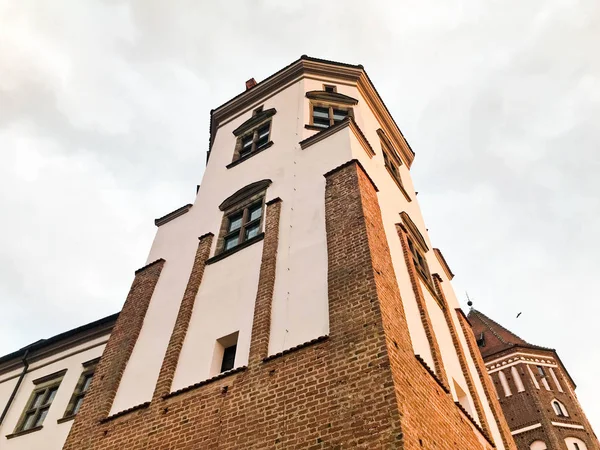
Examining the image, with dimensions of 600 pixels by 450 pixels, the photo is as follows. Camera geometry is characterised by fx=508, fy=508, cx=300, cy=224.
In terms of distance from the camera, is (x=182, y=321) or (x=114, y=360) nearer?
(x=182, y=321)

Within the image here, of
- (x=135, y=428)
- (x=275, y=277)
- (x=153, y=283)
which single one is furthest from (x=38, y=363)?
(x=275, y=277)

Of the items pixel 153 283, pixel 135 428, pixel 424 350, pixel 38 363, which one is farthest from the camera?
pixel 38 363

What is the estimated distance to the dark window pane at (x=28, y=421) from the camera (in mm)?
15797

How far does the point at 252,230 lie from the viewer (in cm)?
1279

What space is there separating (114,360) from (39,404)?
729 cm

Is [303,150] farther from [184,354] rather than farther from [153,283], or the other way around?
[184,354]

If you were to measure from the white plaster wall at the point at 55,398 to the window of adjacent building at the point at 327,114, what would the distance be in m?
10.2

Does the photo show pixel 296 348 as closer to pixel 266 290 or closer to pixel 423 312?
pixel 266 290

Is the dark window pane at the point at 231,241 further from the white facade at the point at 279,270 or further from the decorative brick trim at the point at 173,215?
the decorative brick trim at the point at 173,215

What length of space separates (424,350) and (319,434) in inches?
146

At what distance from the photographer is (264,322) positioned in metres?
9.60

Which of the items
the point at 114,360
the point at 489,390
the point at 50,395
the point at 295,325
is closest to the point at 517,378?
the point at 489,390

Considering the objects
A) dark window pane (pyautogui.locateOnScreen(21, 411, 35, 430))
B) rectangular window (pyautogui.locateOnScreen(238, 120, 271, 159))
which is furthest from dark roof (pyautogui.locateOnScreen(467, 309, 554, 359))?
dark window pane (pyautogui.locateOnScreen(21, 411, 35, 430))

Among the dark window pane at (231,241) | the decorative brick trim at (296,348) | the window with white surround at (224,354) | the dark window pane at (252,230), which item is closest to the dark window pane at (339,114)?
the dark window pane at (252,230)
